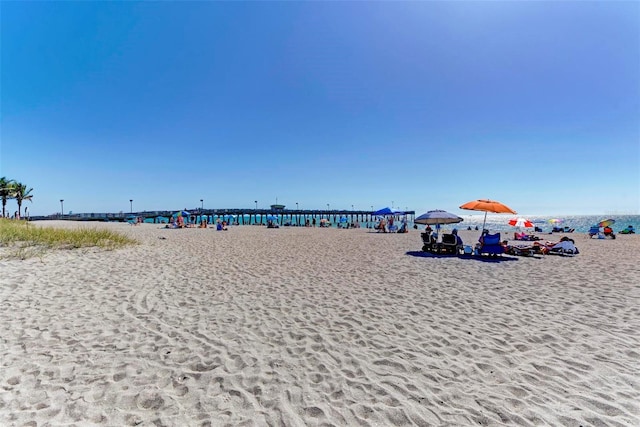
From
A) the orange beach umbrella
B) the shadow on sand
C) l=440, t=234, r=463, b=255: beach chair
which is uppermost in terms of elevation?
the orange beach umbrella

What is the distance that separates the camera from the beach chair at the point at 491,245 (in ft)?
A: 31.0

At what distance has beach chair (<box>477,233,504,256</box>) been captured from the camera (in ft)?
31.0

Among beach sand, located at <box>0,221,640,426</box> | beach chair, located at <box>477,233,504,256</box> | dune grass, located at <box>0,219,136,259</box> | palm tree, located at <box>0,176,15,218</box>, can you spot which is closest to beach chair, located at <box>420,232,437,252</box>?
beach chair, located at <box>477,233,504,256</box>

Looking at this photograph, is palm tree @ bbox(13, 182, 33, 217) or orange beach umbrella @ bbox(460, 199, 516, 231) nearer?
orange beach umbrella @ bbox(460, 199, 516, 231)

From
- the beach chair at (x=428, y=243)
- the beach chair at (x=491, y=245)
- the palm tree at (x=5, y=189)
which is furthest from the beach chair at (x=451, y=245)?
the palm tree at (x=5, y=189)

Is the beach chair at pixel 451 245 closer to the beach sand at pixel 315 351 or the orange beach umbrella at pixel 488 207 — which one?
the orange beach umbrella at pixel 488 207

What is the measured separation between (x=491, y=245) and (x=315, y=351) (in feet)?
28.4

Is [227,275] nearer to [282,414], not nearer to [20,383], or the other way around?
[20,383]

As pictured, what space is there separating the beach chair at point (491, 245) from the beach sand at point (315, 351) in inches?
117

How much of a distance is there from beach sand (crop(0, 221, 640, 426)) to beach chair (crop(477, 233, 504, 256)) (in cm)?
297

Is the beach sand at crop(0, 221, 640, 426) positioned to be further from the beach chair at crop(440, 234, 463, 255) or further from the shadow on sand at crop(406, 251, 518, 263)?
the beach chair at crop(440, 234, 463, 255)

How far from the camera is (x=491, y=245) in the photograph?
9586 mm

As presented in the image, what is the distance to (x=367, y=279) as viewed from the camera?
6.70m

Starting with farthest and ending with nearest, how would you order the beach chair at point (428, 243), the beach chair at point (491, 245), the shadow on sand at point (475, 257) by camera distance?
the beach chair at point (428, 243), the beach chair at point (491, 245), the shadow on sand at point (475, 257)
